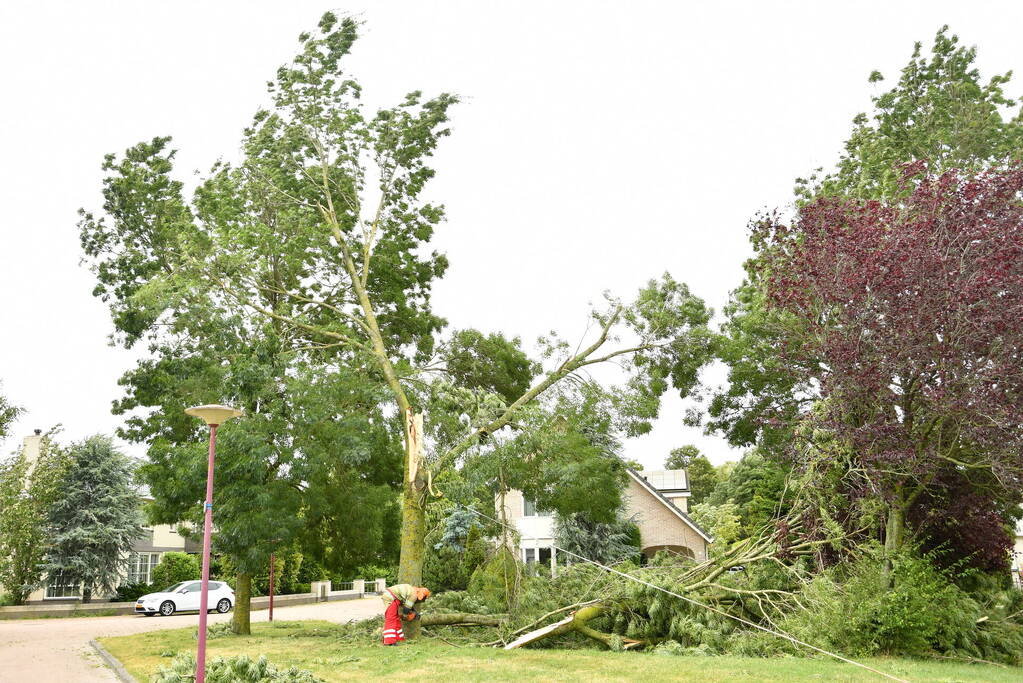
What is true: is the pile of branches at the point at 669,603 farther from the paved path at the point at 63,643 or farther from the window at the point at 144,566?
the window at the point at 144,566

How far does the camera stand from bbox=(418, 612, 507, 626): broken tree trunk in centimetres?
1692

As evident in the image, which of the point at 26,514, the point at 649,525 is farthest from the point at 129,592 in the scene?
the point at 649,525

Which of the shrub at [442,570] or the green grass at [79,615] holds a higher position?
the shrub at [442,570]

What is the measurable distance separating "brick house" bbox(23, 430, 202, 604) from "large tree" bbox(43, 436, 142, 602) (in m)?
0.66

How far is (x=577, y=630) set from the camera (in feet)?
49.2

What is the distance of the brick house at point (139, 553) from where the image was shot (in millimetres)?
31750

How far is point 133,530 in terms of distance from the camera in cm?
3156

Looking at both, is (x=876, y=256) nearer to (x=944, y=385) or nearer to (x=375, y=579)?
(x=944, y=385)

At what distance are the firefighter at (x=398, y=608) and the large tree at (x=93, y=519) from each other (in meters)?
19.6

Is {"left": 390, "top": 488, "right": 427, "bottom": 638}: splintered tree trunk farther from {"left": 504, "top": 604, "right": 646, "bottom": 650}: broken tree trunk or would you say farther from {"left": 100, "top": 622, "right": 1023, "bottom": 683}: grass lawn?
{"left": 504, "top": 604, "right": 646, "bottom": 650}: broken tree trunk

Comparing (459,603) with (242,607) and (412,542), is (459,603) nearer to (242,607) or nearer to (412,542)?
(412,542)

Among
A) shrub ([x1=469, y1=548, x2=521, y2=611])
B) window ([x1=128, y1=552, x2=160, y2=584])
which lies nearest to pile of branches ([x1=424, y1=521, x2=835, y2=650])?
shrub ([x1=469, y1=548, x2=521, y2=611])

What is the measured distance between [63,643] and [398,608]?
821 centimetres

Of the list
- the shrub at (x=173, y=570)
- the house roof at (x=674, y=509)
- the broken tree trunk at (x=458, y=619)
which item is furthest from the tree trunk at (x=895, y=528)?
the shrub at (x=173, y=570)
